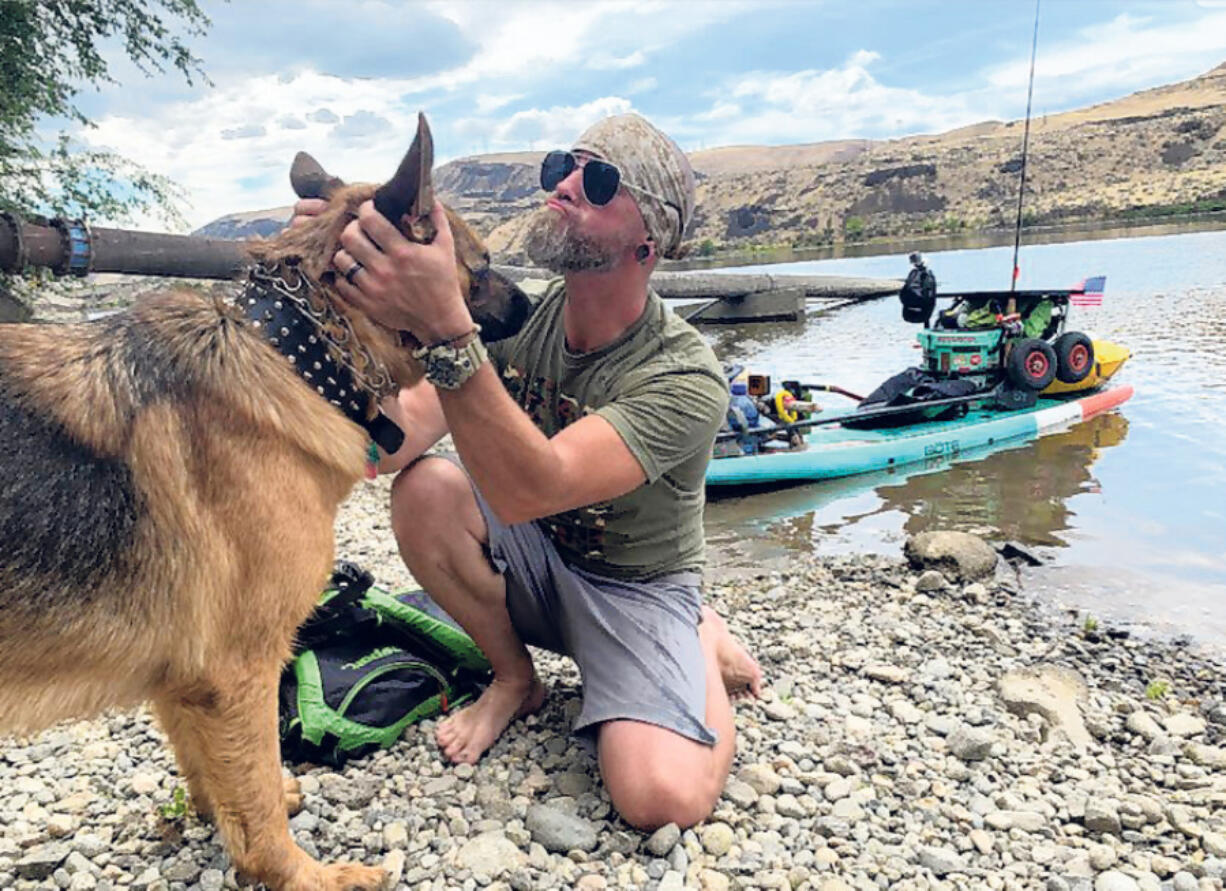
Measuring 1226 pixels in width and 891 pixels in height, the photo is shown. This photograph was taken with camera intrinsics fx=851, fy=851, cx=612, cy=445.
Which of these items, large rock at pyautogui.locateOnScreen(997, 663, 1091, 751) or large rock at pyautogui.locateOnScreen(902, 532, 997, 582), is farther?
large rock at pyautogui.locateOnScreen(902, 532, 997, 582)

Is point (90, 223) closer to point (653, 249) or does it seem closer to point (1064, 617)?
point (653, 249)

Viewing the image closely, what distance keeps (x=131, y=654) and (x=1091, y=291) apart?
1486 cm

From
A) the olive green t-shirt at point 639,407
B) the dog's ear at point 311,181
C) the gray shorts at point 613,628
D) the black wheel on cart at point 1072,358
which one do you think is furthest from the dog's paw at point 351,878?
the black wheel on cart at point 1072,358

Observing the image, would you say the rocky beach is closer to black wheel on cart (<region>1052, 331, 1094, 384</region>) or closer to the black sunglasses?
the black sunglasses

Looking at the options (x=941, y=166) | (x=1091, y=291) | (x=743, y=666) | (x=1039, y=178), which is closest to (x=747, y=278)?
(x=1091, y=291)

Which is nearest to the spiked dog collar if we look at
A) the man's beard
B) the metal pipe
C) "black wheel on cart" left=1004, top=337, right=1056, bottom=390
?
the man's beard

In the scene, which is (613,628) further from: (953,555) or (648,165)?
(953,555)

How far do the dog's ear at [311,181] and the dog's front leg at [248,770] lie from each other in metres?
1.66

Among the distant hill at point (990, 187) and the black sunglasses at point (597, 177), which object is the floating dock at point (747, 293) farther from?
the distant hill at point (990, 187)

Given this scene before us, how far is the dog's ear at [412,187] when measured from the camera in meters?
2.30

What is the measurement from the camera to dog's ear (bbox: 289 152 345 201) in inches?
121

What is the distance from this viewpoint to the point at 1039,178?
241ft

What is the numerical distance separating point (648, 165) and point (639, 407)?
110 cm

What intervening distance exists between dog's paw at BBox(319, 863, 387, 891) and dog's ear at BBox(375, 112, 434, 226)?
214 centimetres
